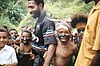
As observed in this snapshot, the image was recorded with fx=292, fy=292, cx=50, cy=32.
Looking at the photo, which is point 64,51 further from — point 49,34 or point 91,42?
point 91,42

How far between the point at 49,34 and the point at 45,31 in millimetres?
109

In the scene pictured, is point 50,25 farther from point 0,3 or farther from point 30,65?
point 0,3

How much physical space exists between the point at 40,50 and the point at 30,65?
0.45 meters

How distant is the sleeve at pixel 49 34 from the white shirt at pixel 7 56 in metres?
0.54

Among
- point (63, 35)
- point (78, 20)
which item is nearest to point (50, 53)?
point (63, 35)

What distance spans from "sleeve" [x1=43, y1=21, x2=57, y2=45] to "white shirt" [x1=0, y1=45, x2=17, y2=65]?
1.77 feet

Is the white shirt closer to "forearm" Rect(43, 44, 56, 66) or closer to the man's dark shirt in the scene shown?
the man's dark shirt

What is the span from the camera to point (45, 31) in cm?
407

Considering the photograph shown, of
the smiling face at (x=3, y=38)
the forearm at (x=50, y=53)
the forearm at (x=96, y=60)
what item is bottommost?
the forearm at (x=50, y=53)

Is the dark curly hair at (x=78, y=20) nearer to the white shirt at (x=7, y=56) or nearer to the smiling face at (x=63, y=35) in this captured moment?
the smiling face at (x=63, y=35)

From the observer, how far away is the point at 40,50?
425cm

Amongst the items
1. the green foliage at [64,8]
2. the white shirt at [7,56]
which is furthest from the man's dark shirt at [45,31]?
the green foliage at [64,8]

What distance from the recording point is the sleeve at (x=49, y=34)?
3943 mm

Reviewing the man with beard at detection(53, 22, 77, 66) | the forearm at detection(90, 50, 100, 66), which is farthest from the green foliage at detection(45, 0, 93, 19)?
the forearm at detection(90, 50, 100, 66)
